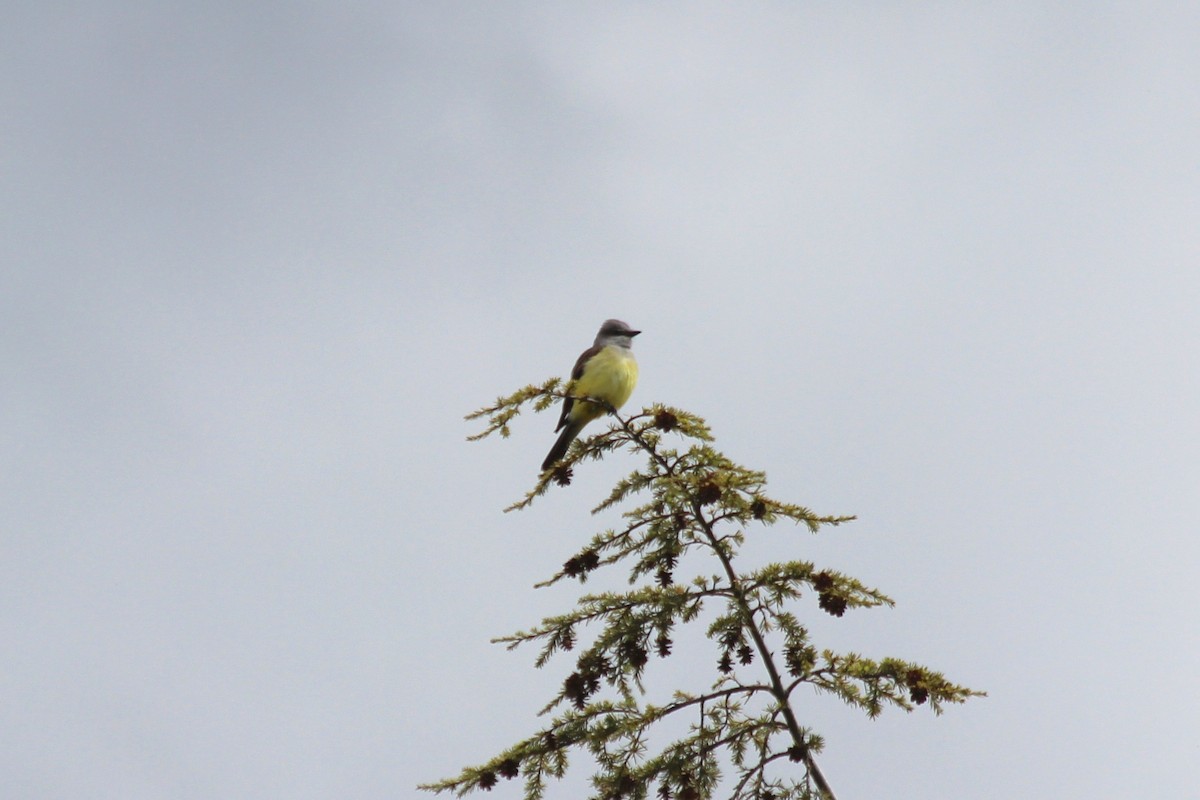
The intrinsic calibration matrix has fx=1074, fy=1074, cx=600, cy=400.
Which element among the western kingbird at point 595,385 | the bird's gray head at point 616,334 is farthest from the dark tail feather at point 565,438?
the bird's gray head at point 616,334

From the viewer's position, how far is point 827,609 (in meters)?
7.33

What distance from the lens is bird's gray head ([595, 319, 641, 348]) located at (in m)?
12.8

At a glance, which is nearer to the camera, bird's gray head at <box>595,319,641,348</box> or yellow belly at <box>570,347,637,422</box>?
yellow belly at <box>570,347,637,422</box>

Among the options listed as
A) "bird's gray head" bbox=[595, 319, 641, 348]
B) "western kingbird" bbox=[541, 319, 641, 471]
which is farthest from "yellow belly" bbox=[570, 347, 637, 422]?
"bird's gray head" bbox=[595, 319, 641, 348]

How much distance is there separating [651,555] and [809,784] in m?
1.89

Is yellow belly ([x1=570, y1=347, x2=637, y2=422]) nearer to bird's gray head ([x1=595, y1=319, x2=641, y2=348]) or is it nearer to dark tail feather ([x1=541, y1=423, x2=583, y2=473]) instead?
dark tail feather ([x1=541, y1=423, x2=583, y2=473])

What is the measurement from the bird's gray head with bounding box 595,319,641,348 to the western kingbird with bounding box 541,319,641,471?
0.73 meters

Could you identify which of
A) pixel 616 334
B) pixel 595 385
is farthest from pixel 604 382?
pixel 616 334

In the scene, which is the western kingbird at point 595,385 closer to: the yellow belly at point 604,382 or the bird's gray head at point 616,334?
the yellow belly at point 604,382

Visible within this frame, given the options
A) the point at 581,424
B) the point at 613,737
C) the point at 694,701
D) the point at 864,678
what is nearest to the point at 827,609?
the point at 864,678

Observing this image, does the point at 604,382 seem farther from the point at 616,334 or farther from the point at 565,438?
the point at 616,334

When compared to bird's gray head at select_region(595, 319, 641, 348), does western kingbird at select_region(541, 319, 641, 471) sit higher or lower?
lower

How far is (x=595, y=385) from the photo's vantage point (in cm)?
1134

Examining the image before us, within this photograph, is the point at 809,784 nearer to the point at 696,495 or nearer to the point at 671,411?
the point at 696,495
